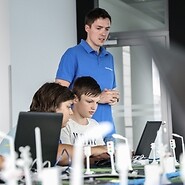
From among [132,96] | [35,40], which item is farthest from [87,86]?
[132,96]

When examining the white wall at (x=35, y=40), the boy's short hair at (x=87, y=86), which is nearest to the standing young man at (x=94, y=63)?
the boy's short hair at (x=87, y=86)

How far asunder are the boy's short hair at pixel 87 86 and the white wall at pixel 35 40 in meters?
1.43

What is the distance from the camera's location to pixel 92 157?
7.82 ft

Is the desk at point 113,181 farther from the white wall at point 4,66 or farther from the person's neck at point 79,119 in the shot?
the white wall at point 4,66

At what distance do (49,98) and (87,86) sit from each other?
54cm

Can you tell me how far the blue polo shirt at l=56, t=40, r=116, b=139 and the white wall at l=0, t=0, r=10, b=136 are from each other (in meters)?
1.07

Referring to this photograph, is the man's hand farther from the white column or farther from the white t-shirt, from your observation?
the white column

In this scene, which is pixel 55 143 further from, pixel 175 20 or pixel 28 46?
pixel 175 20

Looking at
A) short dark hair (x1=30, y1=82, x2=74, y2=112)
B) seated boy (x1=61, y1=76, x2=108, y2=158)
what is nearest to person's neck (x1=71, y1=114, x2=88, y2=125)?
seated boy (x1=61, y1=76, x2=108, y2=158)

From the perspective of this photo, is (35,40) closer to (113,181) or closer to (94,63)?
(94,63)

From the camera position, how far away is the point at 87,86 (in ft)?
9.44

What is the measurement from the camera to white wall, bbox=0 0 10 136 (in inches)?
158

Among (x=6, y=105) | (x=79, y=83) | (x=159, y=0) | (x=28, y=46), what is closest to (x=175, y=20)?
(x=159, y=0)

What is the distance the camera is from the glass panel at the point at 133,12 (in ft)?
17.6
